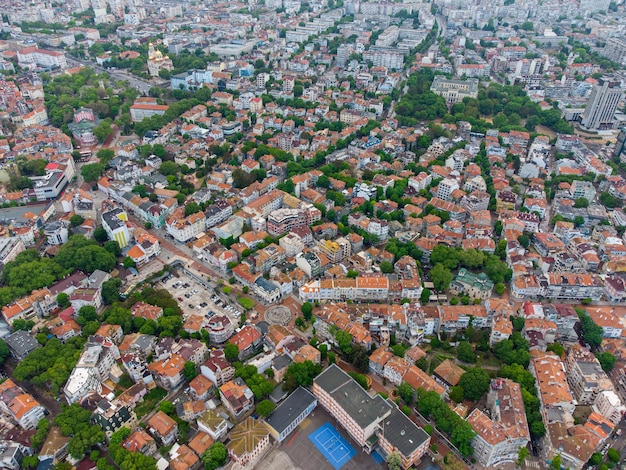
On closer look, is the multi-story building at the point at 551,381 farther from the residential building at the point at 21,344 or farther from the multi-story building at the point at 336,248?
the residential building at the point at 21,344

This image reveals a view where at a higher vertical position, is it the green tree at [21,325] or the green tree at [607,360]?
the green tree at [607,360]

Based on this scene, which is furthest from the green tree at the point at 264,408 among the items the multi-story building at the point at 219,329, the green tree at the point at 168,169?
the green tree at the point at 168,169

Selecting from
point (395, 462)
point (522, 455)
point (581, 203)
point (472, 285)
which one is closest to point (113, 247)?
point (395, 462)

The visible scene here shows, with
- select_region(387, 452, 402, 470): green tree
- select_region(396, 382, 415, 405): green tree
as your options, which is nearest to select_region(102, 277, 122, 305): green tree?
select_region(396, 382, 415, 405): green tree

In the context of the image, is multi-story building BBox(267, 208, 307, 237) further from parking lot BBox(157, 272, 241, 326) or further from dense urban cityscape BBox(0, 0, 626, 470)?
parking lot BBox(157, 272, 241, 326)

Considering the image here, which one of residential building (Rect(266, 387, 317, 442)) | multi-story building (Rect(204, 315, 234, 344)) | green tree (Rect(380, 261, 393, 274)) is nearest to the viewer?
residential building (Rect(266, 387, 317, 442))

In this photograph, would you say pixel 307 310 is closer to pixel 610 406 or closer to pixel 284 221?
pixel 284 221

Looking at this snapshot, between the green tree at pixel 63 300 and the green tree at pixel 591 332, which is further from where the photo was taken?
the green tree at pixel 63 300

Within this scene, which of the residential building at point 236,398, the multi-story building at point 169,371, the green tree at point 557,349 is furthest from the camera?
the green tree at point 557,349
